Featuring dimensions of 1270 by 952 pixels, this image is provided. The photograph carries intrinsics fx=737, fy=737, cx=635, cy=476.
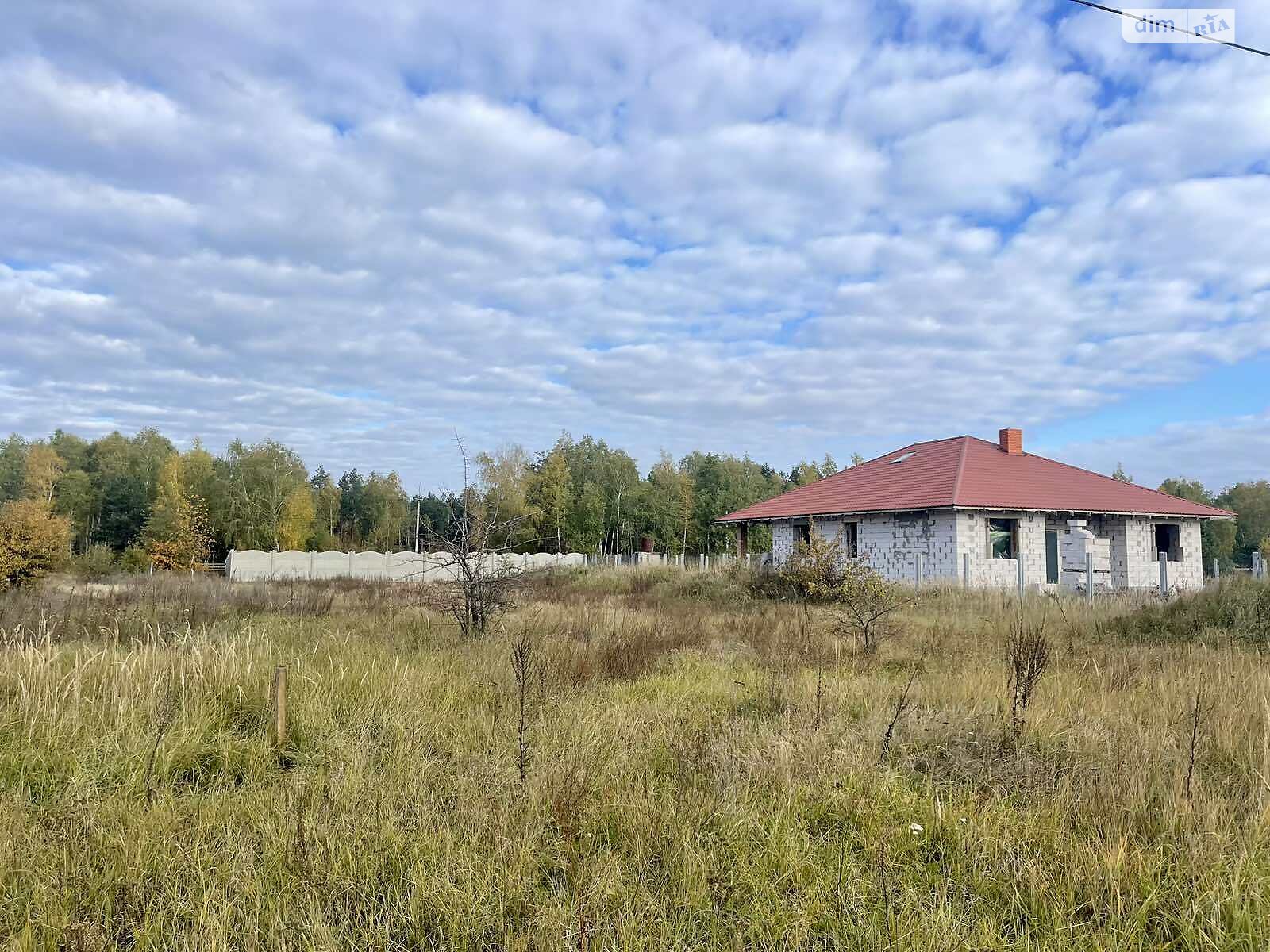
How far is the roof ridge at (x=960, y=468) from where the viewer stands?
2102cm

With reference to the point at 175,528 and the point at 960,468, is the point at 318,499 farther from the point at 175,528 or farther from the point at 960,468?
the point at 960,468

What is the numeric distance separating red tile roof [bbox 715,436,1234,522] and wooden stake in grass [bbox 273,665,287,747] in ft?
62.7

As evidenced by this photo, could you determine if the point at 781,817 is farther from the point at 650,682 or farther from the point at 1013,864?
the point at 650,682

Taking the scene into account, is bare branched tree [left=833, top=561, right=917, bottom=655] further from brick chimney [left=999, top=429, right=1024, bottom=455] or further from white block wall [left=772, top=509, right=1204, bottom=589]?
brick chimney [left=999, top=429, right=1024, bottom=455]

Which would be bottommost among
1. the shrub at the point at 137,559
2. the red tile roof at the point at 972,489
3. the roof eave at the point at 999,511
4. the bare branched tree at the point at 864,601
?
the shrub at the point at 137,559

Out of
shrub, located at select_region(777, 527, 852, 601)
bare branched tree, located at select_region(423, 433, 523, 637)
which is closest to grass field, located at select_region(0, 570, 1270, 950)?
bare branched tree, located at select_region(423, 433, 523, 637)

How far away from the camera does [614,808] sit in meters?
3.57

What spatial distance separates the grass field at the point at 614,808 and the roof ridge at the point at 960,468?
49.1 ft

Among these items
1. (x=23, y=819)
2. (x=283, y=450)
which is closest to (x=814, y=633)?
(x=23, y=819)

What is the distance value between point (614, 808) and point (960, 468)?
2213 cm

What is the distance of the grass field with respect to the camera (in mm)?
2766

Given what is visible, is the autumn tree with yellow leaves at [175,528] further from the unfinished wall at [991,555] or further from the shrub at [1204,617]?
the shrub at [1204,617]

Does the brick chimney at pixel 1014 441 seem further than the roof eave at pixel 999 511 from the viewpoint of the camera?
Yes

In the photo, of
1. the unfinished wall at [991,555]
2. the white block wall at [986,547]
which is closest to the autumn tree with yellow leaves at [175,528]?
the white block wall at [986,547]
